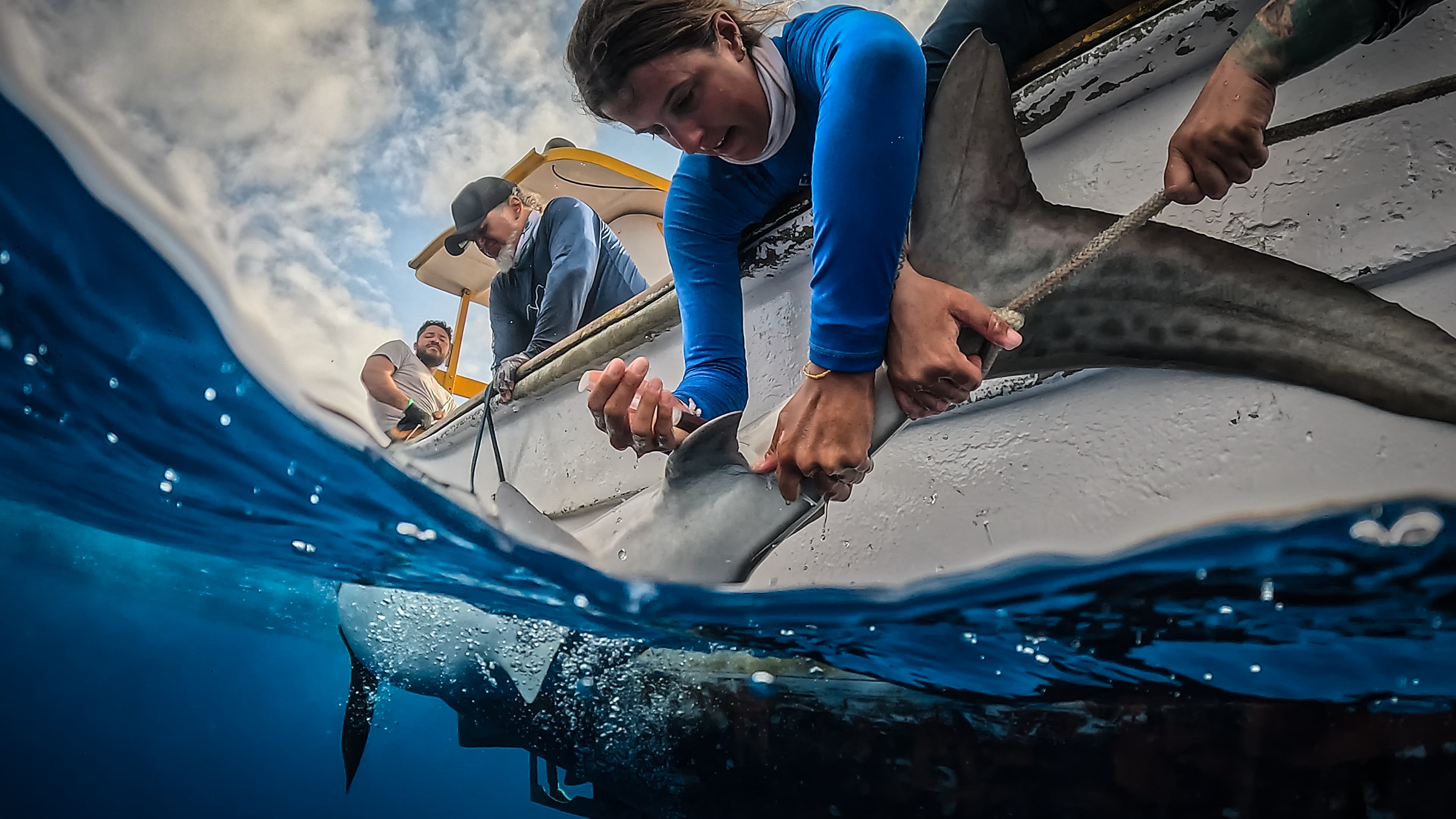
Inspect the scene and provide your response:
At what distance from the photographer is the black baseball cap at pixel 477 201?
2.46m

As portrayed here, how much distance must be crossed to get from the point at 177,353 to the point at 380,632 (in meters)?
2.04

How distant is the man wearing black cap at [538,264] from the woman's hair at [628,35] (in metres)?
1.06

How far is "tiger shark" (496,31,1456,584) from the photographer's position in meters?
0.89

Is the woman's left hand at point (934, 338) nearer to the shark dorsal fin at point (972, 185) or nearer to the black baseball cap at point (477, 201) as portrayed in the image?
the shark dorsal fin at point (972, 185)

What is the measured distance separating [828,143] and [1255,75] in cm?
51

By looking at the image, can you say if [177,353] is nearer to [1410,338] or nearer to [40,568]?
[1410,338]

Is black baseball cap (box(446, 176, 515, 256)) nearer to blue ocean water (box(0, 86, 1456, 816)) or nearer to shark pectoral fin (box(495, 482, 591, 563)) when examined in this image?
blue ocean water (box(0, 86, 1456, 816))

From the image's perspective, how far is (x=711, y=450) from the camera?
116 cm

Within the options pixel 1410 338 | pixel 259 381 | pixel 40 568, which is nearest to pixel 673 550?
pixel 1410 338

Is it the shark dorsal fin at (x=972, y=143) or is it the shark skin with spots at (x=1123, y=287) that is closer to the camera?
the shark skin with spots at (x=1123, y=287)

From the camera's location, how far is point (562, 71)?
2289mm

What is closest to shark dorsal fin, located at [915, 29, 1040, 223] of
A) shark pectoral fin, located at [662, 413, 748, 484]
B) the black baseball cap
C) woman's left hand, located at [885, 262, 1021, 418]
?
woman's left hand, located at [885, 262, 1021, 418]

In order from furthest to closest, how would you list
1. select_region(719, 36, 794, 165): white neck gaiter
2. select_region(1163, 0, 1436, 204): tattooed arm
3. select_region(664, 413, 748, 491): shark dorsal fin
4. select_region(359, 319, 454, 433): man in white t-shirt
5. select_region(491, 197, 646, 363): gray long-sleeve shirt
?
1. select_region(491, 197, 646, 363): gray long-sleeve shirt
2. select_region(359, 319, 454, 433): man in white t-shirt
3. select_region(664, 413, 748, 491): shark dorsal fin
4. select_region(719, 36, 794, 165): white neck gaiter
5. select_region(1163, 0, 1436, 204): tattooed arm

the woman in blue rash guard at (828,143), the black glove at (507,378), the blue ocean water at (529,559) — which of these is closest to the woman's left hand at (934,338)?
the woman in blue rash guard at (828,143)
